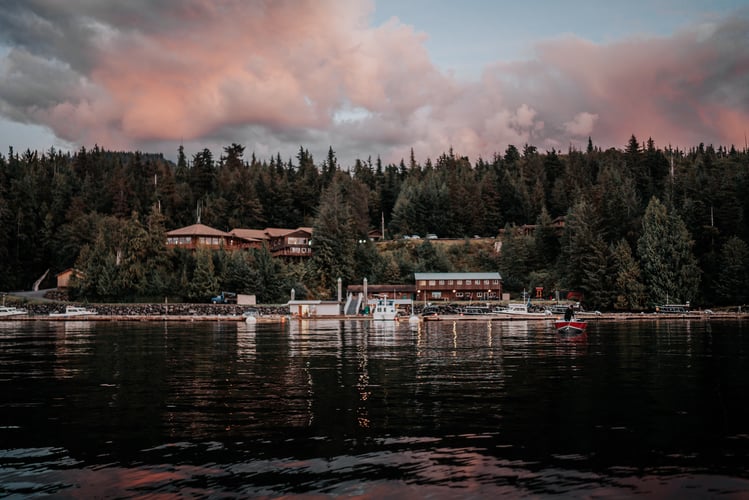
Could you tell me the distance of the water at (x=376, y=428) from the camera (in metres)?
12.2

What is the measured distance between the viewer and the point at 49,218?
12288 cm

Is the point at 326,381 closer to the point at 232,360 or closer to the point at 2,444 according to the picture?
the point at 232,360

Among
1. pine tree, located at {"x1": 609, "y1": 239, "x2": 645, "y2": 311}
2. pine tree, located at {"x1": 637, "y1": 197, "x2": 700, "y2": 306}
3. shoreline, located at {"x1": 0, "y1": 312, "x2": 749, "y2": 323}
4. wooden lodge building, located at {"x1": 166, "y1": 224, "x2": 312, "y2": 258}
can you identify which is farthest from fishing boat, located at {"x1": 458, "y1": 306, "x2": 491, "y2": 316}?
wooden lodge building, located at {"x1": 166, "y1": 224, "x2": 312, "y2": 258}

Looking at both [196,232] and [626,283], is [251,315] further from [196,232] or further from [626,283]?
[626,283]

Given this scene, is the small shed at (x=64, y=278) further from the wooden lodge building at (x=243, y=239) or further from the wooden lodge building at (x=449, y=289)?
the wooden lodge building at (x=449, y=289)

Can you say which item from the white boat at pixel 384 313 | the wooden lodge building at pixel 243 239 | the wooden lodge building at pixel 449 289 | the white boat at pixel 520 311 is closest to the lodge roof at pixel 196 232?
the wooden lodge building at pixel 243 239

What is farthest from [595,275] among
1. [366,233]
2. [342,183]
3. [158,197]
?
[158,197]

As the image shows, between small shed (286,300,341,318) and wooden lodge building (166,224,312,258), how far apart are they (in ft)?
68.1

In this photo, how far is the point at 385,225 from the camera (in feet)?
531

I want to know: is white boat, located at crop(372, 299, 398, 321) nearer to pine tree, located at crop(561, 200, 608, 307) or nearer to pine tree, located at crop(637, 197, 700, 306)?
pine tree, located at crop(561, 200, 608, 307)

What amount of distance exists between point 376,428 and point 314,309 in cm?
7690

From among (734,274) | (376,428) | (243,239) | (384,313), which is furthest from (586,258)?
(376,428)

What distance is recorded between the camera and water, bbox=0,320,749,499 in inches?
481

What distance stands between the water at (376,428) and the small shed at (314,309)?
58126 mm
